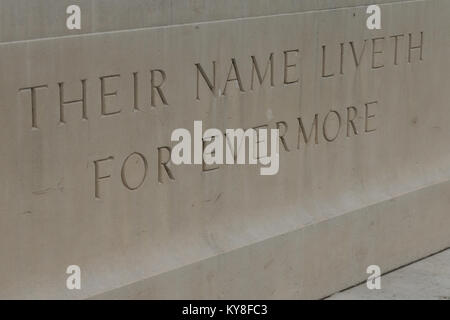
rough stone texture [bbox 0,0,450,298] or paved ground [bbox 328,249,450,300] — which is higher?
rough stone texture [bbox 0,0,450,298]

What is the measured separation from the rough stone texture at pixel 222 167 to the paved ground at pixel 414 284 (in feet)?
0.26

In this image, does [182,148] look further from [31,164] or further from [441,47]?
[441,47]

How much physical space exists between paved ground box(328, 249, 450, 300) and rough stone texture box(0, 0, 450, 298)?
79 mm

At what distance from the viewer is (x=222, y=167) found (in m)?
5.78

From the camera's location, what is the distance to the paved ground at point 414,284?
21.5ft

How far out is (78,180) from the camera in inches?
197

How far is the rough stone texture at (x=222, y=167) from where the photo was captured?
190 inches

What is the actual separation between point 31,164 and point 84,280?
0.65 metres

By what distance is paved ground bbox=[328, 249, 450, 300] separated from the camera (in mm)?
6543

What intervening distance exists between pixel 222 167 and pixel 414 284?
168 centimetres

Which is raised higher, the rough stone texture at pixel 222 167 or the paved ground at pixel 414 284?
the rough stone texture at pixel 222 167

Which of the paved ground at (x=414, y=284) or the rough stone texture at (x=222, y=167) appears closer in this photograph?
the rough stone texture at (x=222, y=167)

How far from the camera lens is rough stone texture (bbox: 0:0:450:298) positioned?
482 centimetres

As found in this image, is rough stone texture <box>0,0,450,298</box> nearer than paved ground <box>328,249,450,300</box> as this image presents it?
Yes
